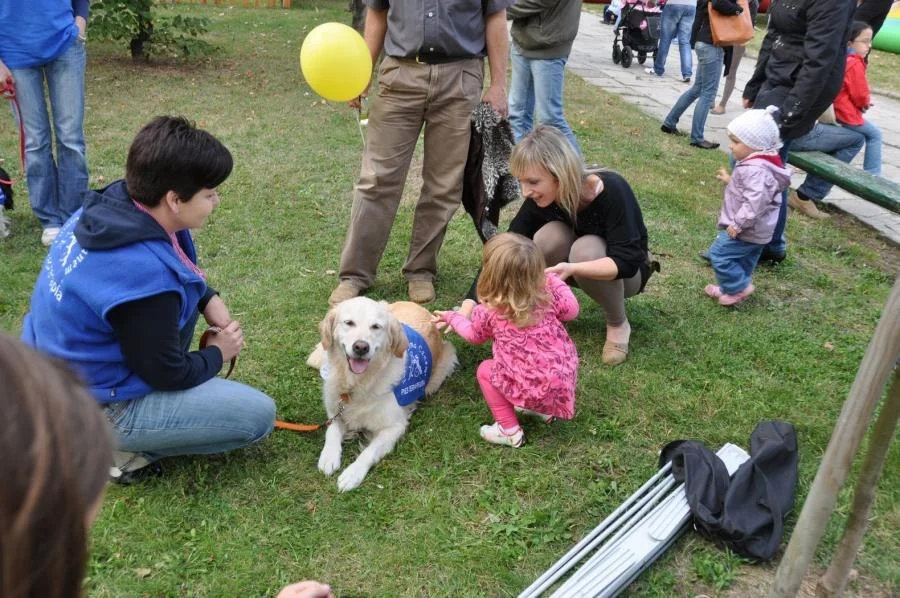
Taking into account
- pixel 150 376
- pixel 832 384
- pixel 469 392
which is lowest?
pixel 469 392

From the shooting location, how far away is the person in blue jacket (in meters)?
2.53

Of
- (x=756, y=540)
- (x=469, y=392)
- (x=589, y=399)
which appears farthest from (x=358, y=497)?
(x=756, y=540)

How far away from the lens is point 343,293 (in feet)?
15.0

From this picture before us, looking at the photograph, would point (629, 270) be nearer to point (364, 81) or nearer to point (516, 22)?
point (364, 81)

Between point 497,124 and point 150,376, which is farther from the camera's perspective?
point 497,124

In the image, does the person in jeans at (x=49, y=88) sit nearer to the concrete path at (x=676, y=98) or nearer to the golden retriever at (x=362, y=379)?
the golden retriever at (x=362, y=379)

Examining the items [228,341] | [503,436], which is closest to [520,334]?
[503,436]

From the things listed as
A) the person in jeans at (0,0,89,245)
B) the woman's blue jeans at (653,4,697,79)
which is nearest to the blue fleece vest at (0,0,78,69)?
the person in jeans at (0,0,89,245)

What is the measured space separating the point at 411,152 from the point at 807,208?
4095 millimetres

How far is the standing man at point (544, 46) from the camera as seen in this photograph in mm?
6117

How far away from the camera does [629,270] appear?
3744 millimetres

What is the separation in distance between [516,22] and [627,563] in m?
5.11

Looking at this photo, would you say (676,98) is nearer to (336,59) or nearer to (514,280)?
(336,59)

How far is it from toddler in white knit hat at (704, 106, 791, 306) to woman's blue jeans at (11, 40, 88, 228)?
455 cm
